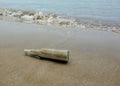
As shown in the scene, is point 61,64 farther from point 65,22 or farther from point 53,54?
point 65,22

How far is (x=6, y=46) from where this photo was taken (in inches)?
246

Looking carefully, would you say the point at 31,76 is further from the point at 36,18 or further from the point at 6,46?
the point at 36,18

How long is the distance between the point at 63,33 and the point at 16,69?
4050 millimetres

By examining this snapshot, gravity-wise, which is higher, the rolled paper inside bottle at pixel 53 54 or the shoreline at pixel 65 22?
the rolled paper inside bottle at pixel 53 54

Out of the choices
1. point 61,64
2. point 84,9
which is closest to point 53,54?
point 61,64

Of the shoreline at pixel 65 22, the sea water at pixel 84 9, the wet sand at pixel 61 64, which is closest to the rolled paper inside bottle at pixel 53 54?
the wet sand at pixel 61 64

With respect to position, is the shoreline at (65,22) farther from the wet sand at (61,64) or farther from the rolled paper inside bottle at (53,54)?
the rolled paper inside bottle at (53,54)

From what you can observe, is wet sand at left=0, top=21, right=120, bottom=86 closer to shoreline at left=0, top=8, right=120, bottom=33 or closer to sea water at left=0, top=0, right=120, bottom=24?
shoreline at left=0, top=8, right=120, bottom=33

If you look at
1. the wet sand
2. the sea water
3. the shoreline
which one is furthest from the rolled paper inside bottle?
the sea water

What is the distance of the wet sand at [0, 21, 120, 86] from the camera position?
424 centimetres

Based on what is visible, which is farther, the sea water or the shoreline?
the sea water

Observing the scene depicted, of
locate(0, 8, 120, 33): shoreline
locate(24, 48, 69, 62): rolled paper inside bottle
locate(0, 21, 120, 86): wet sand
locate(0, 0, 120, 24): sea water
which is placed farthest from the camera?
locate(0, 0, 120, 24): sea water

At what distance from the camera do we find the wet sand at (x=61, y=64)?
13.9 ft

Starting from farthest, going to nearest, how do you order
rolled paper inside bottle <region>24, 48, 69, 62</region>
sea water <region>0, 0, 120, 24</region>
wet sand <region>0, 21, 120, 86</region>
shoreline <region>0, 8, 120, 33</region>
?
sea water <region>0, 0, 120, 24</region>, shoreline <region>0, 8, 120, 33</region>, rolled paper inside bottle <region>24, 48, 69, 62</region>, wet sand <region>0, 21, 120, 86</region>
